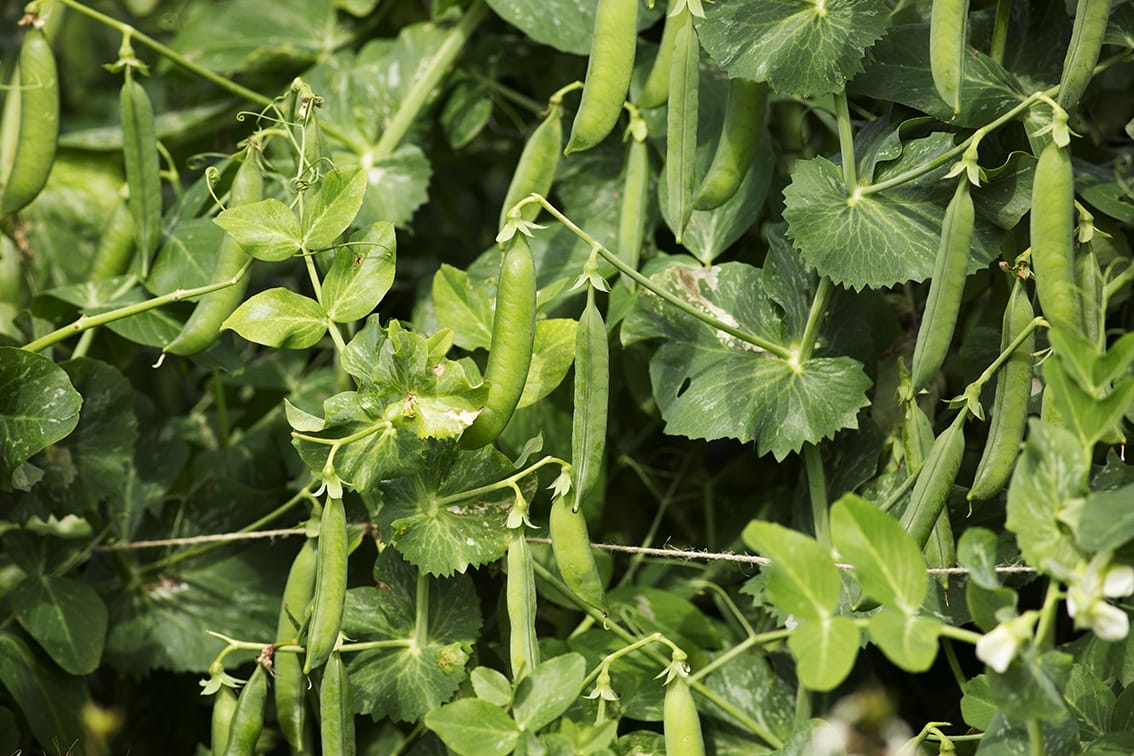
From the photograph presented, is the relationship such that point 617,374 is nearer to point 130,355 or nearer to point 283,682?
point 283,682

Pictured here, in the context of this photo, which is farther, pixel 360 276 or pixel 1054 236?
pixel 360 276

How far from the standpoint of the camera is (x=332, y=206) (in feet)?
3.45

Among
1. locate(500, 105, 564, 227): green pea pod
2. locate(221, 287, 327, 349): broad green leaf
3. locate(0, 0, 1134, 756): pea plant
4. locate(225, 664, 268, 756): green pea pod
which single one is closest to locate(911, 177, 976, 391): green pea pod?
locate(0, 0, 1134, 756): pea plant

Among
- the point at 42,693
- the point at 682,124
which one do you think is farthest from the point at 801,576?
the point at 42,693

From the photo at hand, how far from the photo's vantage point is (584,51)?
133 centimetres

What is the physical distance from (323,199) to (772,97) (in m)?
0.62

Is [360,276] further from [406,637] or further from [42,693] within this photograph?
[42,693]

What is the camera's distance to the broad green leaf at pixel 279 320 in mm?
1032

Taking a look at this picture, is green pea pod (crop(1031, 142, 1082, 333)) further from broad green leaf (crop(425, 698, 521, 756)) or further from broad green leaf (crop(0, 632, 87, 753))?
broad green leaf (crop(0, 632, 87, 753))

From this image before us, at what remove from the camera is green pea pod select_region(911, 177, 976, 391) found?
93 centimetres

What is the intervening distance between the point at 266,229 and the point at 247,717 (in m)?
A: 0.48

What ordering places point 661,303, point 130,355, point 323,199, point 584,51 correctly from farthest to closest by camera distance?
point 130,355 < point 584,51 < point 661,303 < point 323,199

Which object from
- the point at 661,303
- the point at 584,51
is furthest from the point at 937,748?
the point at 584,51

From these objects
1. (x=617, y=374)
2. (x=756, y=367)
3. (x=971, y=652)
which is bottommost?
(x=971, y=652)
